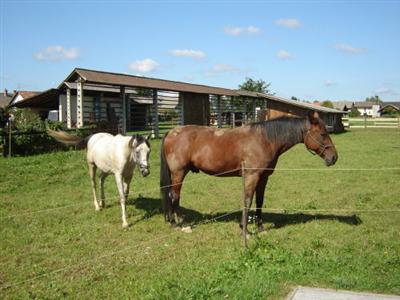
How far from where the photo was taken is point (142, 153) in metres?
7.22

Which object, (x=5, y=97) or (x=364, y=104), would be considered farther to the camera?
(x=364, y=104)

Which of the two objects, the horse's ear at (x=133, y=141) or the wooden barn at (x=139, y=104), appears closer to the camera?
the horse's ear at (x=133, y=141)

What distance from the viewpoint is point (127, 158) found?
776cm

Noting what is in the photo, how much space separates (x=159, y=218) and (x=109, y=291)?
10.7 feet

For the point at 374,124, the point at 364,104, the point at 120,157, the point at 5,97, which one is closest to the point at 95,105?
the point at 120,157

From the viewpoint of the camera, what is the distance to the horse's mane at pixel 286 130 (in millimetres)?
7031

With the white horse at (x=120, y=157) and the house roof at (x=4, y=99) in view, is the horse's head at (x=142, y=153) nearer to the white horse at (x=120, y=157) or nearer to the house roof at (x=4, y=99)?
the white horse at (x=120, y=157)

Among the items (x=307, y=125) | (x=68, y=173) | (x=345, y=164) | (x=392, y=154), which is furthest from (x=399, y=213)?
(x=392, y=154)

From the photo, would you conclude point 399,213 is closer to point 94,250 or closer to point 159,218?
point 159,218

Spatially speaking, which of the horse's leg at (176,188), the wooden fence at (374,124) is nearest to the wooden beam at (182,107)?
the horse's leg at (176,188)

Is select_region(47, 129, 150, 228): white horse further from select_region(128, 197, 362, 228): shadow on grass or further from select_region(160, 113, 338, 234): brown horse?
select_region(128, 197, 362, 228): shadow on grass

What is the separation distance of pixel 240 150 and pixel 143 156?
1.72 m

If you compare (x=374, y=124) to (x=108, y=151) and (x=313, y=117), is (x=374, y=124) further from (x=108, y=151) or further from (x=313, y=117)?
(x=108, y=151)

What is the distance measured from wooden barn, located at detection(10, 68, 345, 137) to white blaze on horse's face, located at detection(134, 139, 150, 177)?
37.2 ft
